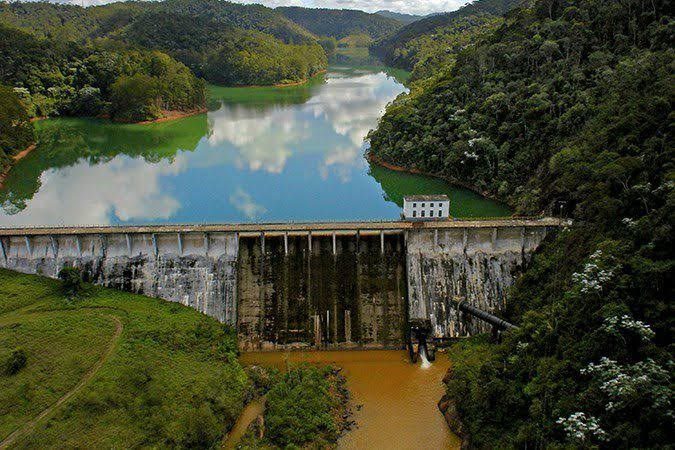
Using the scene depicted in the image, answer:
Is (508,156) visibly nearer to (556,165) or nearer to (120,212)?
(556,165)

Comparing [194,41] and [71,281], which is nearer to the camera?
[71,281]

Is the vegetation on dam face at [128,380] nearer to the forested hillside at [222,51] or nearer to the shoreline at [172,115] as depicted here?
the shoreline at [172,115]

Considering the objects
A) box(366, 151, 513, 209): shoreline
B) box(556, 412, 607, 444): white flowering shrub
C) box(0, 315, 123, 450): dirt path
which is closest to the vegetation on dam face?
box(0, 315, 123, 450): dirt path

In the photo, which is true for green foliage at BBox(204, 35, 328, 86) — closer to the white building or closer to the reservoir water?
the reservoir water

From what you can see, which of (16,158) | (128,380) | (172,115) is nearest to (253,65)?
(172,115)

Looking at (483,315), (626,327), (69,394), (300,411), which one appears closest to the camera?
(626,327)

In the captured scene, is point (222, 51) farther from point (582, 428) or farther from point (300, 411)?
point (582, 428)

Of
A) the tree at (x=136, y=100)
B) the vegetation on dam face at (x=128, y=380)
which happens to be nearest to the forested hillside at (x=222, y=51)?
the tree at (x=136, y=100)

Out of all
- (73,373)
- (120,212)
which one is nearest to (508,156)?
(120,212)

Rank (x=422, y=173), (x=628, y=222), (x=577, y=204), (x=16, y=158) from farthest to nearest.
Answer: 1. (x=16, y=158)
2. (x=422, y=173)
3. (x=577, y=204)
4. (x=628, y=222)
